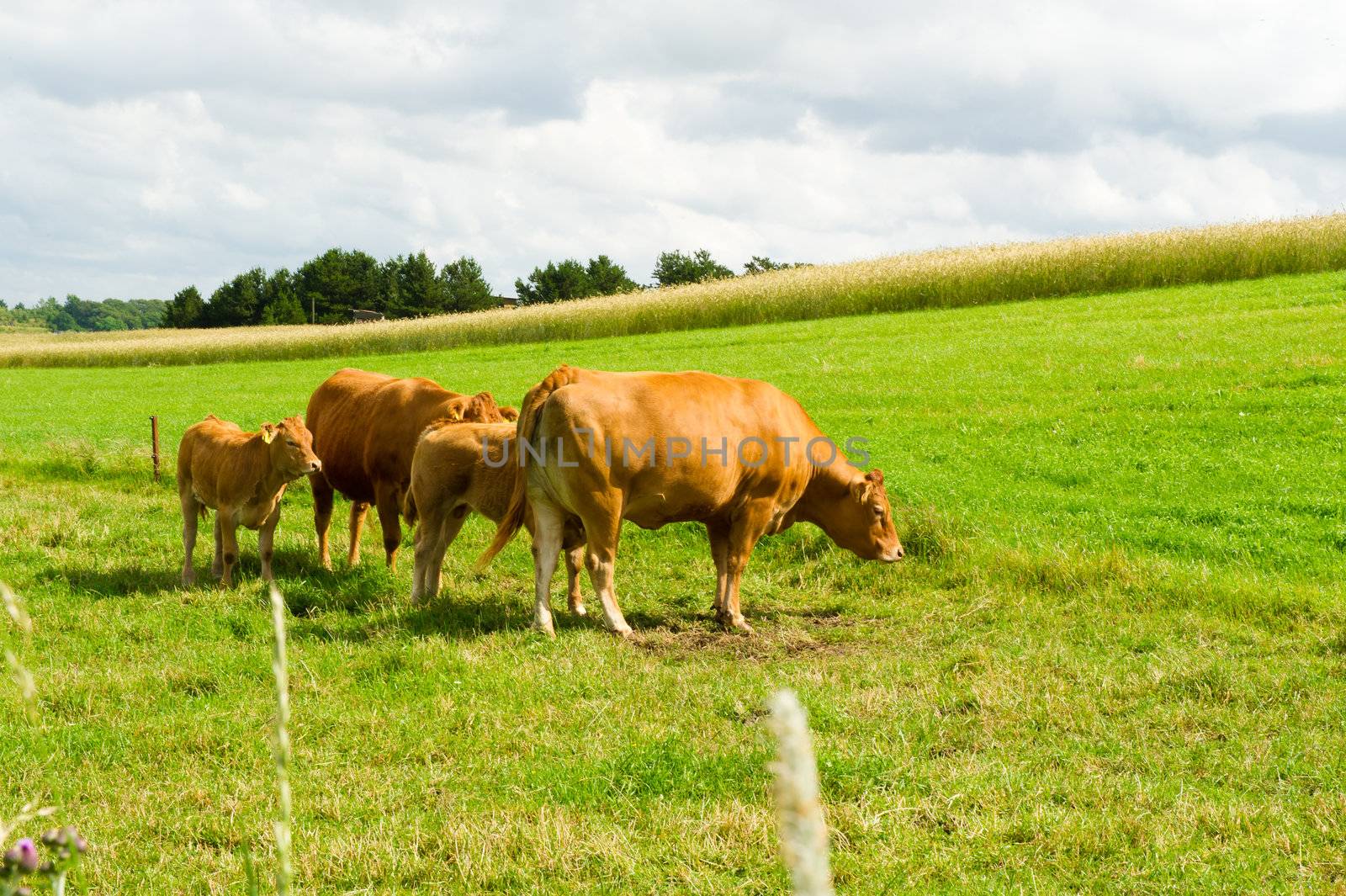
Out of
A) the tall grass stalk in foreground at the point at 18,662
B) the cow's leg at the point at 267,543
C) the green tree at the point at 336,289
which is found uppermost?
the green tree at the point at 336,289

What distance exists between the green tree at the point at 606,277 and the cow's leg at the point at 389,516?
291ft

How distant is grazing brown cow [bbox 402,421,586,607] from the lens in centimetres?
955

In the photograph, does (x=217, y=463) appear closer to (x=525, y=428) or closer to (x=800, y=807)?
(x=525, y=428)

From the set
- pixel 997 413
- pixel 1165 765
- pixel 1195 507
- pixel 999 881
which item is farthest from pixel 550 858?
pixel 997 413

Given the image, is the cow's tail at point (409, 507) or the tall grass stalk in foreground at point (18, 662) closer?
the tall grass stalk in foreground at point (18, 662)

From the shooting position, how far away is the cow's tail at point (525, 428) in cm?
871

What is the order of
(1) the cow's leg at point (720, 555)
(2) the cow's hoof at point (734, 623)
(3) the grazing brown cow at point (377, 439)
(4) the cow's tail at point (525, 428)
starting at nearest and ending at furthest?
1. (4) the cow's tail at point (525, 428)
2. (2) the cow's hoof at point (734, 623)
3. (1) the cow's leg at point (720, 555)
4. (3) the grazing brown cow at point (377, 439)

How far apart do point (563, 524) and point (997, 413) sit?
8878 millimetres

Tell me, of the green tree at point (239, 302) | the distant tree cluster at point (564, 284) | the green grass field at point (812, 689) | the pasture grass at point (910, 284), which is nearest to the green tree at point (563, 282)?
the distant tree cluster at point (564, 284)

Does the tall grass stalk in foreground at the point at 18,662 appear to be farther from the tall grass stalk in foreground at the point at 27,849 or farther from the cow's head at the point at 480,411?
the cow's head at the point at 480,411

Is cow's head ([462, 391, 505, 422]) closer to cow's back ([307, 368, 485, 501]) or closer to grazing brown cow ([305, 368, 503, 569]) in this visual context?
grazing brown cow ([305, 368, 503, 569])

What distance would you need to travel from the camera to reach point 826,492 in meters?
10.1

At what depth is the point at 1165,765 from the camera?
5957mm

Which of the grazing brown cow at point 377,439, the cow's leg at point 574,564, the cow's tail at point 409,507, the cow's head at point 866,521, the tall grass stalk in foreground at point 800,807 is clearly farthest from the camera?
the grazing brown cow at point 377,439
